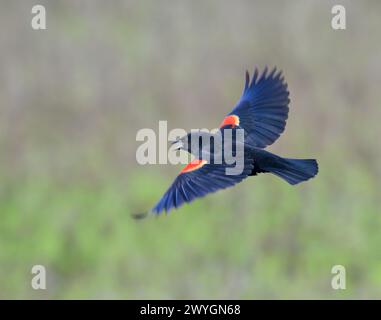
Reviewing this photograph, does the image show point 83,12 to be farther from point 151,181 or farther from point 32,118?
point 151,181

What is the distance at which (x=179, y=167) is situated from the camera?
12.5 m

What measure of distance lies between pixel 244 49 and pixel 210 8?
892mm

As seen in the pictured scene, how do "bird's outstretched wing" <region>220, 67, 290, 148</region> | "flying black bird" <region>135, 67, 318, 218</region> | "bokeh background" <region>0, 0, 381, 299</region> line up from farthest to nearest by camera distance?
"bokeh background" <region>0, 0, 381, 299</region>
"bird's outstretched wing" <region>220, 67, 290, 148</region>
"flying black bird" <region>135, 67, 318, 218</region>

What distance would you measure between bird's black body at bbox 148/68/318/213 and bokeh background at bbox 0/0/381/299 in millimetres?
5048

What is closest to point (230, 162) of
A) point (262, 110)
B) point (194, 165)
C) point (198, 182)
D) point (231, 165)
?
point (231, 165)

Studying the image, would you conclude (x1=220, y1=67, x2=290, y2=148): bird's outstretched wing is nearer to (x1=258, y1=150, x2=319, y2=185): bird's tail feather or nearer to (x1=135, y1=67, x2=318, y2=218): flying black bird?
(x1=135, y1=67, x2=318, y2=218): flying black bird

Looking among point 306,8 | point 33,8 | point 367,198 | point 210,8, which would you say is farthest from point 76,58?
point 367,198

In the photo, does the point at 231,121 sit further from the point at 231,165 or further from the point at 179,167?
the point at 179,167

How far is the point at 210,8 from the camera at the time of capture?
13672 mm

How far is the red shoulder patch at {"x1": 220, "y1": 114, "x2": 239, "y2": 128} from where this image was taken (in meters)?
7.02

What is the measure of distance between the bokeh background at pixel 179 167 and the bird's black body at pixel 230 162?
16.6ft

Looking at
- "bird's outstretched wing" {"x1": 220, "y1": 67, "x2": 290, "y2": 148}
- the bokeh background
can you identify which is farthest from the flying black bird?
the bokeh background

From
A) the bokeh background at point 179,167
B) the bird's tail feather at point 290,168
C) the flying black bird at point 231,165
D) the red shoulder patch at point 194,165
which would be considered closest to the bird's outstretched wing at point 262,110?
the flying black bird at point 231,165

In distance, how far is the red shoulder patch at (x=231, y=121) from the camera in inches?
276
